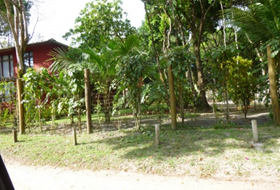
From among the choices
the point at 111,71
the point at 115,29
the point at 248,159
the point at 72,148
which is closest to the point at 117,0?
the point at 115,29

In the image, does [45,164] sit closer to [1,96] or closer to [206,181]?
[206,181]

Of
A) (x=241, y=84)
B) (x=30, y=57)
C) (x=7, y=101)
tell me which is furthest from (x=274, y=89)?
(x=30, y=57)

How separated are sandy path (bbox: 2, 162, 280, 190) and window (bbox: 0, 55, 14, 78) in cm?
1609

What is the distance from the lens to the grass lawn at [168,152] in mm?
4141

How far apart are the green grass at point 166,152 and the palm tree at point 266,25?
1.19 meters

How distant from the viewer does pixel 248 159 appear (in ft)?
14.0

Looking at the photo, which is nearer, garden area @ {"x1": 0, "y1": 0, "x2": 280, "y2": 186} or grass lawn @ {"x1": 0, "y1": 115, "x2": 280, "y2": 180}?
grass lawn @ {"x1": 0, "y1": 115, "x2": 280, "y2": 180}

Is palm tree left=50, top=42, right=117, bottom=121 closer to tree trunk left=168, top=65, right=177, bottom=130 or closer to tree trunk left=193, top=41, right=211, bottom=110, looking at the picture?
tree trunk left=168, top=65, right=177, bottom=130

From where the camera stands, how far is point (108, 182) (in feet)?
13.6

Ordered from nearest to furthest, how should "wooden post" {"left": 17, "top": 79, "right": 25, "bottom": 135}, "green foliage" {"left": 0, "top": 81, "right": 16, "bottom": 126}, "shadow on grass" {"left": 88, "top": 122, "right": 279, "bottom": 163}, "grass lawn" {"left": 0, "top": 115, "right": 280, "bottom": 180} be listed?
"grass lawn" {"left": 0, "top": 115, "right": 280, "bottom": 180} < "shadow on grass" {"left": 88, "top": 122, "right": 279, "bottom": 163} < "wooden post" {"left": 17, "top": 79, "right": 25, "bottom": 135} < "green foliage" {"left": 0, "top": 81, "right": 16, "bottom": 126}

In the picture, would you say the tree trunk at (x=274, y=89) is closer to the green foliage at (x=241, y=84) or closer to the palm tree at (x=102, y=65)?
the green foliage at (x=241, y=84)

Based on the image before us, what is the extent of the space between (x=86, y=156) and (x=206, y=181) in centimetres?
274

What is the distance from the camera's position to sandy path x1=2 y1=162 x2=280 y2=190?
365 centimetres

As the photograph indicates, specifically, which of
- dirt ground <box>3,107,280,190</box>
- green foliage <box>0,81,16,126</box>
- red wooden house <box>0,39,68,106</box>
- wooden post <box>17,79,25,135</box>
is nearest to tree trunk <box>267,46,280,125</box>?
dirt ground <box>3,107,280,190</box>
